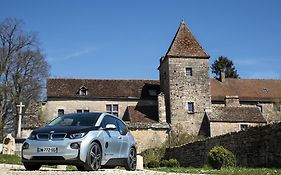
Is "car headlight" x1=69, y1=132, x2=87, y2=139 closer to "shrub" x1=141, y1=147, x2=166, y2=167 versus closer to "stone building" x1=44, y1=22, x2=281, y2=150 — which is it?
"shrub" x1=141, y1=147, x2=166, y2=167

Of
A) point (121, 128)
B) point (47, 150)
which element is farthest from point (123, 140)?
point (47, 150)

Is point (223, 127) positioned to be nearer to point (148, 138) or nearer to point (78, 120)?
point (148, 138)

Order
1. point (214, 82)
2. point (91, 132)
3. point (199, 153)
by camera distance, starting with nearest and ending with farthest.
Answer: point (91, 132) → point (199, 153) → point (214, 82)

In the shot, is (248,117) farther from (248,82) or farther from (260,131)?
(260,131)

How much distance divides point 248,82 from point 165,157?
2382 centimetres

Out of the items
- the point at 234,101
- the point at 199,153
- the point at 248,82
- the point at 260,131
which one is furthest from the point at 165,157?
the point at 248,82

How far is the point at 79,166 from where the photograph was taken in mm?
9258

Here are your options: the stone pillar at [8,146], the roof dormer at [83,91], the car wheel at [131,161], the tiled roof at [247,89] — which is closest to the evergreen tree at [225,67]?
the tiled roof at [247,89]

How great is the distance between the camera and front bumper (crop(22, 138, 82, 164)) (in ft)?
28.9

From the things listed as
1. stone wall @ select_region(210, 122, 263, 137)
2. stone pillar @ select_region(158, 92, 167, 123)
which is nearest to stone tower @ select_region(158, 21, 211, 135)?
stone pillar @ select_region(158, 92, 167, 123)

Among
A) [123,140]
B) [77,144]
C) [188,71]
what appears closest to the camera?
[77,144]

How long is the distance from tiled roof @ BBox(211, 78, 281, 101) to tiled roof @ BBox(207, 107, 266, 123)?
382 centimetres

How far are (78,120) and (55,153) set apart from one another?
129 cm

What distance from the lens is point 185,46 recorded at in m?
43.7
